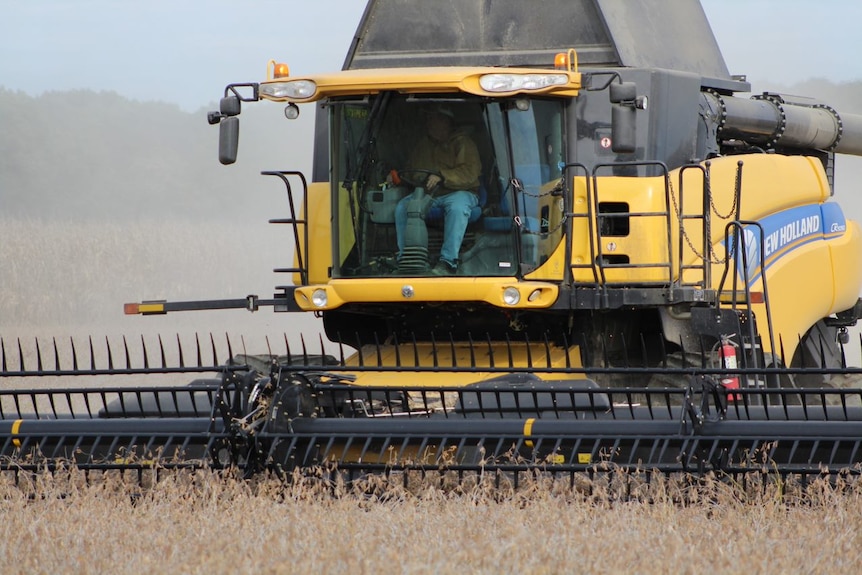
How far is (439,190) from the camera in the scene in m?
6.73

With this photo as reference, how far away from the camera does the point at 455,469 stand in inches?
202

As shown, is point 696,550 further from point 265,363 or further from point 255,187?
point 255,187

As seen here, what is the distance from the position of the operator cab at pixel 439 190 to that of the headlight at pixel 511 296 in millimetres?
138

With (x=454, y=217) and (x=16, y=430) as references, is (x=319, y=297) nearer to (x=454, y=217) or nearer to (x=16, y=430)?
(x=454, y=217)

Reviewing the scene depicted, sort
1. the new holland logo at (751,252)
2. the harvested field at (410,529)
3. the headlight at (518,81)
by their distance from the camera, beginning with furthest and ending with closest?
1. the new holland logo at (751,252)
2. the headlight at (518,81)
3. the harvested field at (410,529)

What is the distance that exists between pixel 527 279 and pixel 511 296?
205mm

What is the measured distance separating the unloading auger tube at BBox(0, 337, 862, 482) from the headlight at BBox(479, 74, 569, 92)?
4.87 feet

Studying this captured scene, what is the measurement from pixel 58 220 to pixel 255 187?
8843mm

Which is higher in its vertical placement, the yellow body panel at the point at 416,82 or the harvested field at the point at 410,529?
the yellow body panel at the point at 416,82

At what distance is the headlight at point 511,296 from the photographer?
6484 mm

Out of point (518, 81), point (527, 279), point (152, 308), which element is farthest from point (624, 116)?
point (152, 308)

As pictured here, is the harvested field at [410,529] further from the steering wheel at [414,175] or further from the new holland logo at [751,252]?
the new holland logo at [751,252]

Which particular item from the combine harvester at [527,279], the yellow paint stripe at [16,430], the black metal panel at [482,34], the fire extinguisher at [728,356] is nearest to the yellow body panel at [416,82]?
the combine harvester at [527,279]

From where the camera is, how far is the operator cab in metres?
6.64
